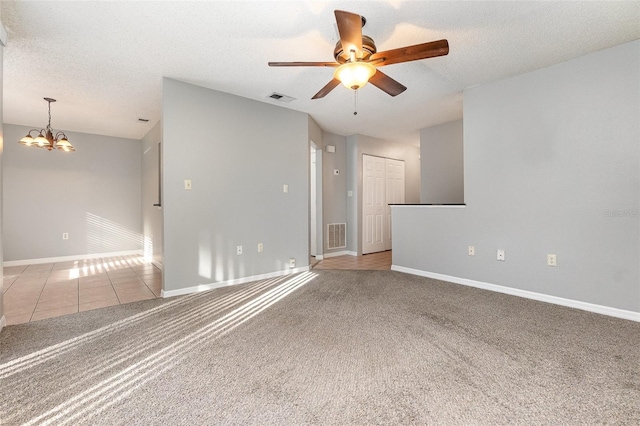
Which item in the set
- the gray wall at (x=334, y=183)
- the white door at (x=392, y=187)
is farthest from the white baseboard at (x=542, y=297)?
the white door at (x=392, y=187)

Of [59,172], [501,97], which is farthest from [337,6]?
[59,172]

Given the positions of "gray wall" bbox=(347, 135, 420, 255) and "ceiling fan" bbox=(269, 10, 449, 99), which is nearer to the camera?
"ceiling fan" bbox=(269, 10, 449, 99)

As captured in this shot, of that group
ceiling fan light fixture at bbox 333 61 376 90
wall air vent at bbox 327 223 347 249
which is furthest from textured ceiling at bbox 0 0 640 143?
wall air vent at bbox 327 223 347 249

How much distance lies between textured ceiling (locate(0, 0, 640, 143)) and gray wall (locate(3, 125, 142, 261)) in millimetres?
1618

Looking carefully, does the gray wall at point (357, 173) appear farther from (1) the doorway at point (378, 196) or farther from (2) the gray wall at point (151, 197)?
(2) the gray wall at point (151, 197)

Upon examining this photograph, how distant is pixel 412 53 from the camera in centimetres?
195

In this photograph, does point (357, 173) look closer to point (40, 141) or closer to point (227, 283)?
point (227, 283)

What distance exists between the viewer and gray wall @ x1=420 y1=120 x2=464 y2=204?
192 inches

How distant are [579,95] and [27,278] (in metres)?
7.07

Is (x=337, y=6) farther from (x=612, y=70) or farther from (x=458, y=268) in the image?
(x=458, y=268)

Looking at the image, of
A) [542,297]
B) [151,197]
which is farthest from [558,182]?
[151,197]

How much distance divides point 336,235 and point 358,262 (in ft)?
2.80

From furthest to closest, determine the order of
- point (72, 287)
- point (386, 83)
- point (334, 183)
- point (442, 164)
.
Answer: point (334, 183)
point (442, 164)
point (72, 287)
point (386, 83)

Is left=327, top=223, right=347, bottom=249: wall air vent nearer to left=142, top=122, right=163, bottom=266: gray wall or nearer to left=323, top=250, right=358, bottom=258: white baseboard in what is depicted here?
left=323, top=250, right=358, bottom=258: white baseboard
